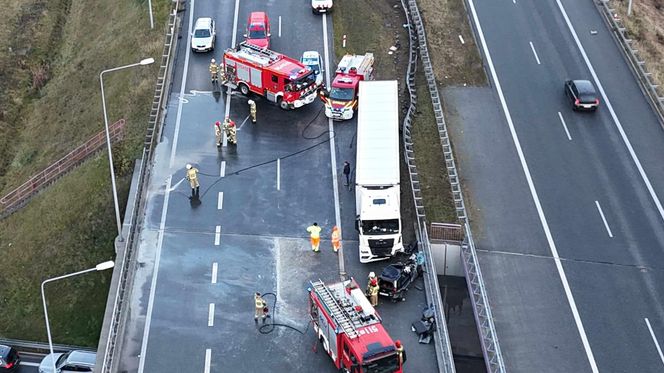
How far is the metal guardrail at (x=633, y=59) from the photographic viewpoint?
5641cm

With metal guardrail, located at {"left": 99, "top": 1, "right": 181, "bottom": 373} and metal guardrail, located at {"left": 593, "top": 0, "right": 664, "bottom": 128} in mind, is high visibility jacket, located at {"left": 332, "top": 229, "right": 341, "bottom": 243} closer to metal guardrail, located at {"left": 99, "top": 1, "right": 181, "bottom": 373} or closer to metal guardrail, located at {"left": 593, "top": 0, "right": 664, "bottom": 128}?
metal guardrail, located at {"left": 99, "top": 1, "right": 181, "bottom": 373}

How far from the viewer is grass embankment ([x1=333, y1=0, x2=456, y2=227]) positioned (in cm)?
4966

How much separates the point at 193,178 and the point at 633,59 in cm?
2901

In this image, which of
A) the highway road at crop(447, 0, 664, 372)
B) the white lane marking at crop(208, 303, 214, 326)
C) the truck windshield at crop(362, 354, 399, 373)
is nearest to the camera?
the truck windshield at crop(362, 354, 399, 373)

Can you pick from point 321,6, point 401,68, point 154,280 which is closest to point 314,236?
point 154,280

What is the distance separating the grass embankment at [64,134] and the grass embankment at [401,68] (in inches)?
487

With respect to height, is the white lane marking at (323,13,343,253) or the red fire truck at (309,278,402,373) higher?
the red fire truck at (309,278,402,373)

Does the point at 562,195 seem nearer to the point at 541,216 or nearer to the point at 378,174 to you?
the point at 541,216

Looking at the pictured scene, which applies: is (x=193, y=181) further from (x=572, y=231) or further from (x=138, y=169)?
(x=572, y=231)

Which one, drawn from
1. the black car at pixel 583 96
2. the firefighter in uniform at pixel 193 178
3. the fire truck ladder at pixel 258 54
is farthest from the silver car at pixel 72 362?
the black car at pixel 583 96

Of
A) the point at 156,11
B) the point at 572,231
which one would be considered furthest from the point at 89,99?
the point at 572,231

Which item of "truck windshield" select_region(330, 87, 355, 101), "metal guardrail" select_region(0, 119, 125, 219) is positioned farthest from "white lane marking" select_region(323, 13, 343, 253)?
"metal guardrail" select_region(0, 119, 125, 219)

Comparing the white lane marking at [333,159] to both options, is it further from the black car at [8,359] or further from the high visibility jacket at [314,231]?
the black car at [8,359]

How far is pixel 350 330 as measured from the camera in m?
36.1
